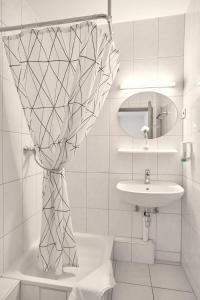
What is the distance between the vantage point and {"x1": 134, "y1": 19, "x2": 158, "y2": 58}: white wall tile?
2002 millimetres

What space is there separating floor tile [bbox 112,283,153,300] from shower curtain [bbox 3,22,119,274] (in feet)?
2.00

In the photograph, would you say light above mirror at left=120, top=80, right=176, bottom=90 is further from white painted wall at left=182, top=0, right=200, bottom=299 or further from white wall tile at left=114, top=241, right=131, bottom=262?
white wall tile at left=114, top=241, right=131, bottom=262

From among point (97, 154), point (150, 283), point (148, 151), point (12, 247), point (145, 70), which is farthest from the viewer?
point (97, 154)

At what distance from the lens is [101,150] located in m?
2.12

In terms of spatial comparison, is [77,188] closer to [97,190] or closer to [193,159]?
[97,190]

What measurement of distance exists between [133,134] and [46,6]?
4.66 feet

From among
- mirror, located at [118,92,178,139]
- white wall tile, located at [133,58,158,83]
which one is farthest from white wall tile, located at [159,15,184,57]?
mirror, located at [118,92,178,139]

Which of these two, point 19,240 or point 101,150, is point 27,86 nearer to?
point 101,150

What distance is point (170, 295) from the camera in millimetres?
1582

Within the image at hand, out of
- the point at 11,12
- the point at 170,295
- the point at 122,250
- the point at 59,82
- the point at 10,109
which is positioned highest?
the point at 11,12

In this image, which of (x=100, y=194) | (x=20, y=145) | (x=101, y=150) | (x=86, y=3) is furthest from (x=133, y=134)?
(x=86, y=3)

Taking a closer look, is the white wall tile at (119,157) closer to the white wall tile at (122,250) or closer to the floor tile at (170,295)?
the white wall tile at (122,250)

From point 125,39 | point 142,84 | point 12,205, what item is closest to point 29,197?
point 12,205

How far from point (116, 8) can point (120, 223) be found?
2074mm
